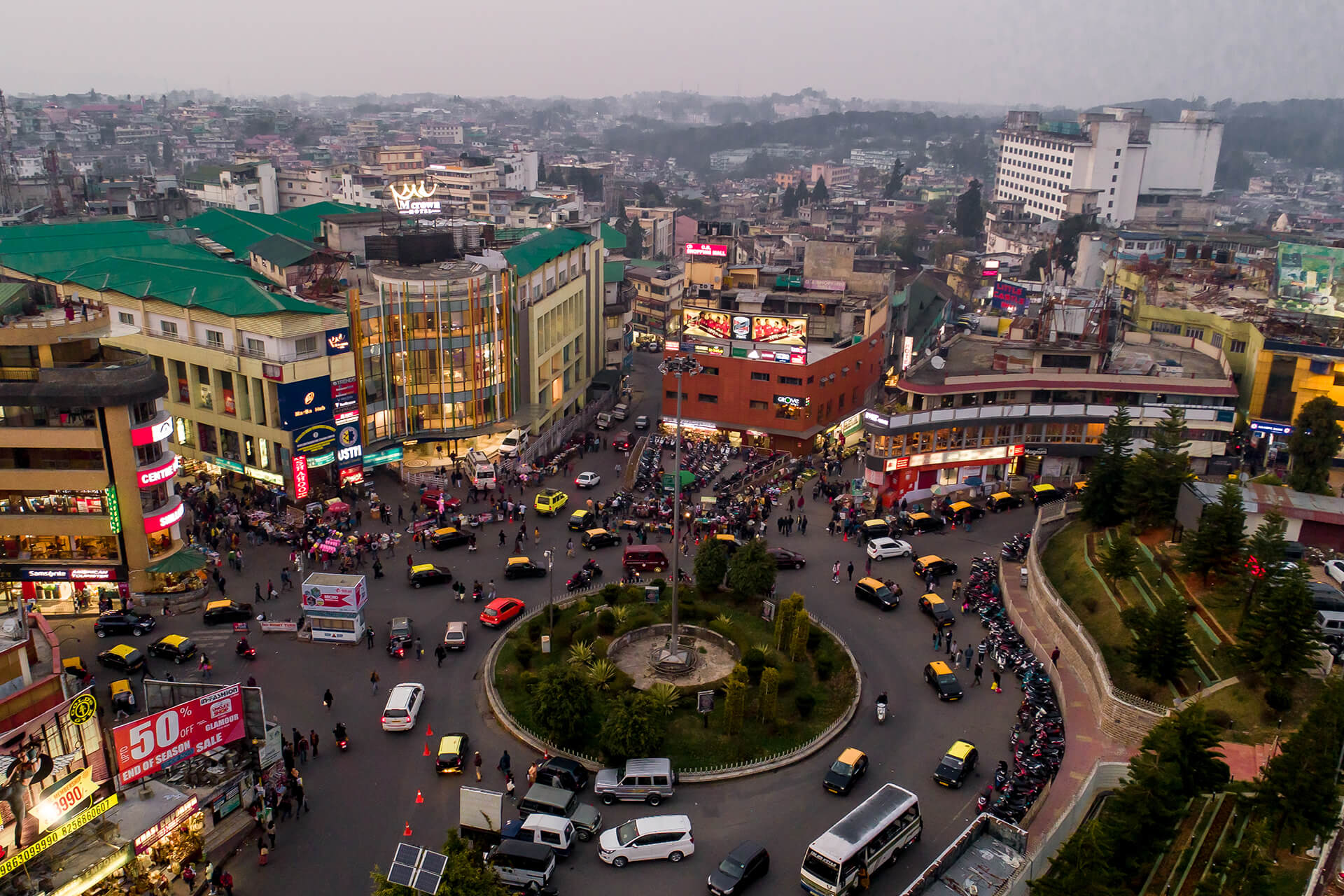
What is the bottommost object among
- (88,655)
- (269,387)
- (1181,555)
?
(88,655)

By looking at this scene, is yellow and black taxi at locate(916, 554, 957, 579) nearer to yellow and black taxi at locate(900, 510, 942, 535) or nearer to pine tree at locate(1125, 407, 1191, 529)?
yellow and black taxi at locate(900, 510, 942, 535)

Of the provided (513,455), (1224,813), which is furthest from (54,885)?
(513,455)

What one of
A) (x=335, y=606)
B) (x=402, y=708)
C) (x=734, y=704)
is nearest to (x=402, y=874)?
(x=402, y=708)

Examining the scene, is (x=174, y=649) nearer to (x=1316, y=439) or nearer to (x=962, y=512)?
(x=962, y=512)

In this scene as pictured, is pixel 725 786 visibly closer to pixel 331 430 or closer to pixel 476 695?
pixel 476 695

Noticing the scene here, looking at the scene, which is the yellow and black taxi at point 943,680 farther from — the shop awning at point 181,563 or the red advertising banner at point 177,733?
the shop awning at point 181,563

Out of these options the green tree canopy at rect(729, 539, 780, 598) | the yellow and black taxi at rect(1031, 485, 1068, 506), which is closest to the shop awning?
the green tree canopy at rect(729, 539, 780, 598)

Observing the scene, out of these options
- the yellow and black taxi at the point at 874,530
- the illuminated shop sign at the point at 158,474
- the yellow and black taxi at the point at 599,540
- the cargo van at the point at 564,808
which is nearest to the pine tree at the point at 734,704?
the cargo van at the point at 564,808
